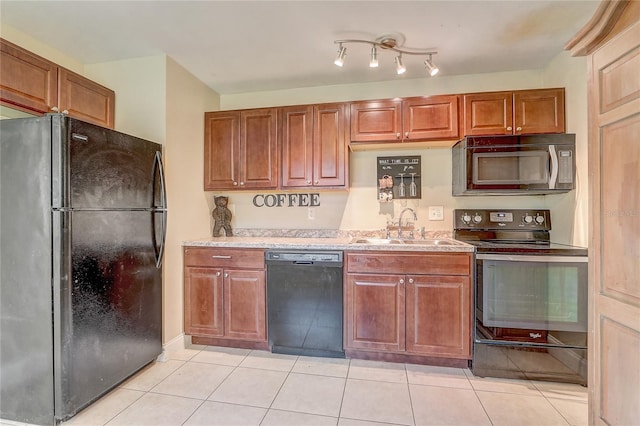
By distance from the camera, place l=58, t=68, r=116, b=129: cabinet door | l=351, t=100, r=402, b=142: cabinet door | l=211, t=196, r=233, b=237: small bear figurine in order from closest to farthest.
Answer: l=58, t=68, r=116, b=129: cabinet door
l=351, t=100, r=402, b=142: cabinet door
l=211, t=196, r=233, b=237: small bear figurine

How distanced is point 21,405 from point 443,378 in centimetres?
256

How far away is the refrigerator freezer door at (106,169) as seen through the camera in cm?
164

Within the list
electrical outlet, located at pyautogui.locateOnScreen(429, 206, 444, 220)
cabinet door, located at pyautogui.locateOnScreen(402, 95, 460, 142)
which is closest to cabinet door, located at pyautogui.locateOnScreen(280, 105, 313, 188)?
cabinet door, located at pyautogui.locateOnScreen(402, 95, 460, 142)

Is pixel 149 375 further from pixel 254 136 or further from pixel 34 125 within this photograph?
pixel 254 136

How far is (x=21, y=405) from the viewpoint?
1.65m

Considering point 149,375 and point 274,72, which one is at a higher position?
point 274,72

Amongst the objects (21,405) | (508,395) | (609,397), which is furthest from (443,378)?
(21,405)

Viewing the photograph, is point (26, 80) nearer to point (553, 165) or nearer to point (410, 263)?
point (410, 263)

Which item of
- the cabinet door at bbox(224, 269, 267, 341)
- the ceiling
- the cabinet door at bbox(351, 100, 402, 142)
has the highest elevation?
the ceiling

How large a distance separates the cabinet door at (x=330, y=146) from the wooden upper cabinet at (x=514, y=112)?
1.04m

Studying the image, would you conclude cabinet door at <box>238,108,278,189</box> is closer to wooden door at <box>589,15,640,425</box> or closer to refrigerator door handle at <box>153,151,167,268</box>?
refrigerator door handle at <box>153,151,167,268</box>

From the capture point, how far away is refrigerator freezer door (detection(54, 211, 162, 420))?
64.2 inches

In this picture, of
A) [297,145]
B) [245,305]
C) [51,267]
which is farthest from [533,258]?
[51,267]

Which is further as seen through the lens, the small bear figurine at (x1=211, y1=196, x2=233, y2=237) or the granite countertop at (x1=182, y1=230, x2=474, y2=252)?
the small bear figurine at (x1=211, y1=196, x2=233, y2=237)
